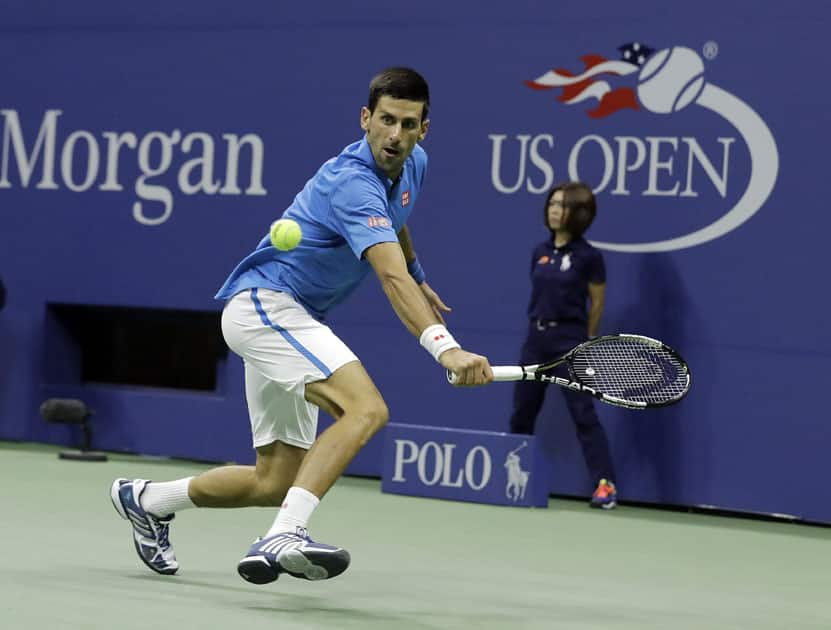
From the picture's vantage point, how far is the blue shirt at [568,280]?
783 centimetres

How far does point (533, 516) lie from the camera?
7.45m

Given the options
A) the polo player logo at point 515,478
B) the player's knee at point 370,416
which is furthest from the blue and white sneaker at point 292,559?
the polo player logo at point 515,478

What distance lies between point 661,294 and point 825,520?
1.35 meters

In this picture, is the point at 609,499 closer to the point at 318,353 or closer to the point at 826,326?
the point at 826,326

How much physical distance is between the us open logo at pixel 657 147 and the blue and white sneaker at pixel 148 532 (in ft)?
12.0

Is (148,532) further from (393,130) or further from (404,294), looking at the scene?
(393,130)

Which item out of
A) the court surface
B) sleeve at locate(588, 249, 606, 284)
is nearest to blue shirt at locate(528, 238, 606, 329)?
sleeve at locate(588, 249, 606, 284)

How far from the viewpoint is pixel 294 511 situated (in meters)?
4.44

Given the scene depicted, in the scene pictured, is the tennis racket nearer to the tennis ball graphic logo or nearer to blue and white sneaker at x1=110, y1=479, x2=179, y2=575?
blue and white sneaker at x1=110, y1=479, x2=179, y2=575

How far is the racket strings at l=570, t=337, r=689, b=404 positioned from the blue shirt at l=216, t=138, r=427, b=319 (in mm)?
763

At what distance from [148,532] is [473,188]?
3.83m

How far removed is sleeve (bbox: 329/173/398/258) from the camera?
4469 millimetres

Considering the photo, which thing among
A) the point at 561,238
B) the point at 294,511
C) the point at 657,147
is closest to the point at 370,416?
the point at 294,511

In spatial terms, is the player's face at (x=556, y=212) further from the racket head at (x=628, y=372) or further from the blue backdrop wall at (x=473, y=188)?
the racket head at (x=628, y=372)
